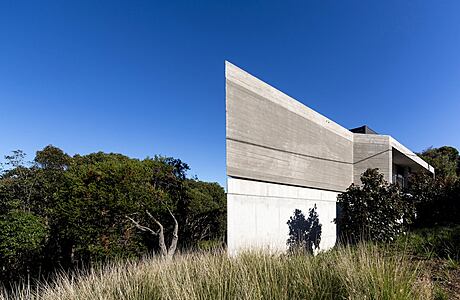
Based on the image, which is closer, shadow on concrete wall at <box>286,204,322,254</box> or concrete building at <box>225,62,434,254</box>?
concrete building at <box>225,62,434,254</box>

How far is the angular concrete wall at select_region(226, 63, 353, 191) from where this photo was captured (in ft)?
21.0

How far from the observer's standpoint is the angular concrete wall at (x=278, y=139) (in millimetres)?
6395

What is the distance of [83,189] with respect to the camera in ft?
23.0

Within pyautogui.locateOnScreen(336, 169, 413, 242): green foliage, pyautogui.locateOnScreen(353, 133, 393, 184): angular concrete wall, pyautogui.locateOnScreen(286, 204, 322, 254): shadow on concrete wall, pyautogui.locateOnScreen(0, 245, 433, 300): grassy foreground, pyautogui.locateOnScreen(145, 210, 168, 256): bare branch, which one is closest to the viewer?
pyautogui.locateOnScreen(0, 245, 433, 300): grassy foreground

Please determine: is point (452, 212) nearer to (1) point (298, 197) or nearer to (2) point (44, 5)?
(1) point (298, 197)

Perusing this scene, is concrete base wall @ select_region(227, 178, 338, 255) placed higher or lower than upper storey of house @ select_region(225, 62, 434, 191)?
lower

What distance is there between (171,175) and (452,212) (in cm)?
1014

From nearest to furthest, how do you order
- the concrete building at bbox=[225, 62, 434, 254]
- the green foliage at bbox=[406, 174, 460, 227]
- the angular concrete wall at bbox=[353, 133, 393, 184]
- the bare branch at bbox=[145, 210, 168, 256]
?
the concrete building at bbox=[225, 62, 434, 254] < the bare branch at bbox=[145, 210, 168, 256] < the green foliage at bbox=[406, 174, 460, 227] < the angular concrete wall at bbox=[353, 133, 393, 184]

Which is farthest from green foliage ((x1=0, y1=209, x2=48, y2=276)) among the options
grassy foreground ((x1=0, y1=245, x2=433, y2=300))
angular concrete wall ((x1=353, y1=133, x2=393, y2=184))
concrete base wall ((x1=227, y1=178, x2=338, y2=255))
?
angular concrete wall ((x1=353, y1=133, x2=393, y2=184))

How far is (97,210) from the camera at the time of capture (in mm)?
7000

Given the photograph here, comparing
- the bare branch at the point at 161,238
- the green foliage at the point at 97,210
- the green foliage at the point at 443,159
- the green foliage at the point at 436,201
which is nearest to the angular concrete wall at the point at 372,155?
the green foliage at the point at 436,201

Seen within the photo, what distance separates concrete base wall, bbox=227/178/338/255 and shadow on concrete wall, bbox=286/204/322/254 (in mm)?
171

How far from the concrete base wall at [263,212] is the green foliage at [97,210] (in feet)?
9.84

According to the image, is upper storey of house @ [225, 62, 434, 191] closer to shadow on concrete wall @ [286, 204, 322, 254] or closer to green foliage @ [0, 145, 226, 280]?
shadow on concrete wall @ [286, 204, 322, 254]
